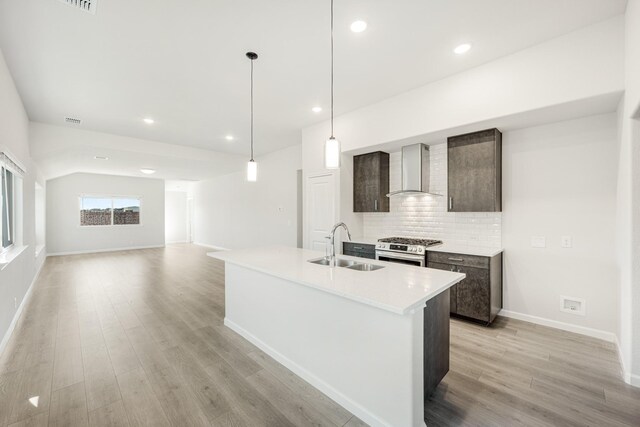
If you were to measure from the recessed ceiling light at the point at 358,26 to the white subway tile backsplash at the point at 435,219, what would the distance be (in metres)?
2.13

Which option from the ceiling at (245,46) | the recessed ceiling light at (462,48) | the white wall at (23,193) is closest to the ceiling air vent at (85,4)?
the ceiling at (245,46)

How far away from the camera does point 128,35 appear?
2465 millimetres

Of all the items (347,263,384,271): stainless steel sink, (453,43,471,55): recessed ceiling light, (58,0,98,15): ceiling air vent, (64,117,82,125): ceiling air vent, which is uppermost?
(453,43,471,55): recessed ceiling light

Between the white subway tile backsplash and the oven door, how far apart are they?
674 mm

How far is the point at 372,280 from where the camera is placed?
196 cm

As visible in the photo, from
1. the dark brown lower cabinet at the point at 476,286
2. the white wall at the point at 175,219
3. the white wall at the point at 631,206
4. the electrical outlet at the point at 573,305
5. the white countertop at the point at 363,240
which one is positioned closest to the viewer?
the white wall at the point at 631,206

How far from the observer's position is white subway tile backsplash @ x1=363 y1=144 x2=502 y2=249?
3561 mm

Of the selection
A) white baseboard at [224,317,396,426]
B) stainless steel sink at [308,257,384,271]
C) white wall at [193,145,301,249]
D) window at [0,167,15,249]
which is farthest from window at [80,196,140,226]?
stainless steel sink at [308,257,384,271]

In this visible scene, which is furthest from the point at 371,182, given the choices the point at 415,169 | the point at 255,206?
the point at 255,206

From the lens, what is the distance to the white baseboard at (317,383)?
70.1 inches

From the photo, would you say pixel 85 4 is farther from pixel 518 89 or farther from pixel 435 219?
pixel 435 219

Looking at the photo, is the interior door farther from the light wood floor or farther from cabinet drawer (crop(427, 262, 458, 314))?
the light wood floor

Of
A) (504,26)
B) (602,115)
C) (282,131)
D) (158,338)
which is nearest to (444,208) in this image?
(602,115)

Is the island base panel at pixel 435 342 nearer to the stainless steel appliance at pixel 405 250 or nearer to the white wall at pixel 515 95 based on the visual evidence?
the stainless steel appliance at pixel 405 250
